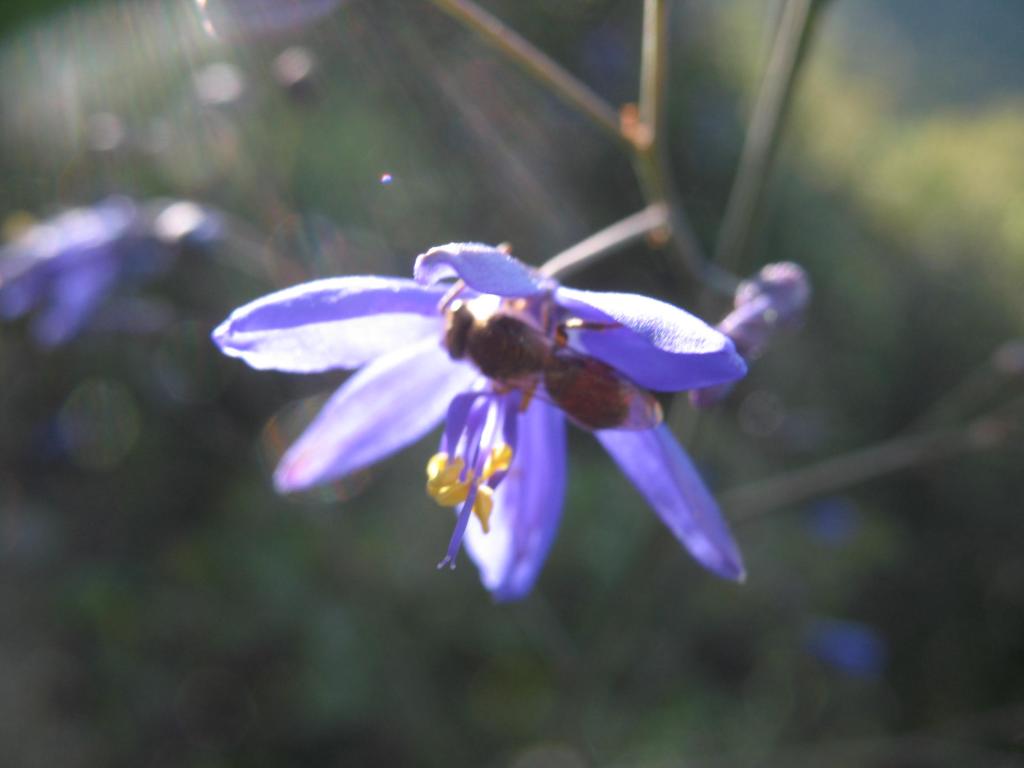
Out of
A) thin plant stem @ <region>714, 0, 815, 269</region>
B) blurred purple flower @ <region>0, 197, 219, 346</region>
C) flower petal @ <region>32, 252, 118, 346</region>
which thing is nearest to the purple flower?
thin plant stem @ <region>714, 0, 815, 269</region>

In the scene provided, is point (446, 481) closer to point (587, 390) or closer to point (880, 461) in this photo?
point (587, 390)

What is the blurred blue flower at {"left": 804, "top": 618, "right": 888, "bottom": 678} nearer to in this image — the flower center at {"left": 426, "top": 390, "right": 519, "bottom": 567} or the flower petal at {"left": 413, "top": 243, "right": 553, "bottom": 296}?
the flower center at {"left": 426, "top": 390, "right": 519, "bottom": 567}

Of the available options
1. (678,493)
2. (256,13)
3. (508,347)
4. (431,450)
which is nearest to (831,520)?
(431,450)

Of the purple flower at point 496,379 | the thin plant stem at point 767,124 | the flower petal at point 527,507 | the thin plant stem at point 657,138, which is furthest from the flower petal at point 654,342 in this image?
the thin plant stem at point 767,124

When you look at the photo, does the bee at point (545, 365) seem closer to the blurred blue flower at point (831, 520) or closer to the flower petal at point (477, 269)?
the flower petal at point (477, 269)

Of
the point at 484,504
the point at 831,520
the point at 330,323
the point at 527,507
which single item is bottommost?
the point at 831,520

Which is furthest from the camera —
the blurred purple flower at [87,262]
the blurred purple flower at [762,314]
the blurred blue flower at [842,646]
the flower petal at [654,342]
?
the blurred blue flower at [842,646]

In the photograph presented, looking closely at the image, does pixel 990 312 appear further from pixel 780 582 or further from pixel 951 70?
pixel 951 70
